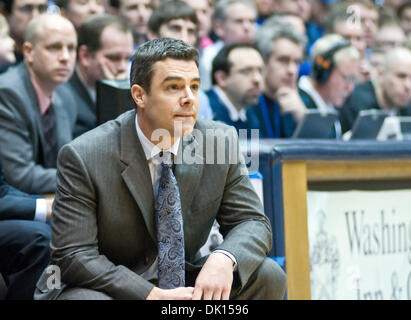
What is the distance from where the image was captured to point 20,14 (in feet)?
14.6

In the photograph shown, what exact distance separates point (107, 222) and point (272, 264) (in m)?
0.57

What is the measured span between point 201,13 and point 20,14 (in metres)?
1.49

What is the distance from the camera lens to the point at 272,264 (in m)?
2.41

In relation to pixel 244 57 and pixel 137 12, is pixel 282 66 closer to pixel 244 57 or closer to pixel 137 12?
pixel 244 57

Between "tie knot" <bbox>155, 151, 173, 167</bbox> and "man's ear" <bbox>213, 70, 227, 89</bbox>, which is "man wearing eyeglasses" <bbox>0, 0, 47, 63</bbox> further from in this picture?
"tie knot" <bbox>155, 151, 173, 167</bbox>

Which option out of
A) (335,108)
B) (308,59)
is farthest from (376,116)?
(308,59)

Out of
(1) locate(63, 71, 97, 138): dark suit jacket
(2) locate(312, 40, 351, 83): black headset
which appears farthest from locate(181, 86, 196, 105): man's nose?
(2) locate(312, 40, 351, 83): black headset

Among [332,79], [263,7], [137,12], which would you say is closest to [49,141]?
[137,12]

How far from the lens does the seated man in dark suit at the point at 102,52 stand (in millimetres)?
4020

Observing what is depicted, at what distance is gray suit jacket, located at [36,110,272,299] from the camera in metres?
2.23

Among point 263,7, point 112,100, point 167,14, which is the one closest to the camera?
point 112,100

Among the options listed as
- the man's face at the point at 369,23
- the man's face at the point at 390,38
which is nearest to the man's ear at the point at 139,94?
the man's face at the point at 369,23

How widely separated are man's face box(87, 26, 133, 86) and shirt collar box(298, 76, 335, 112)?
5.41 ft
